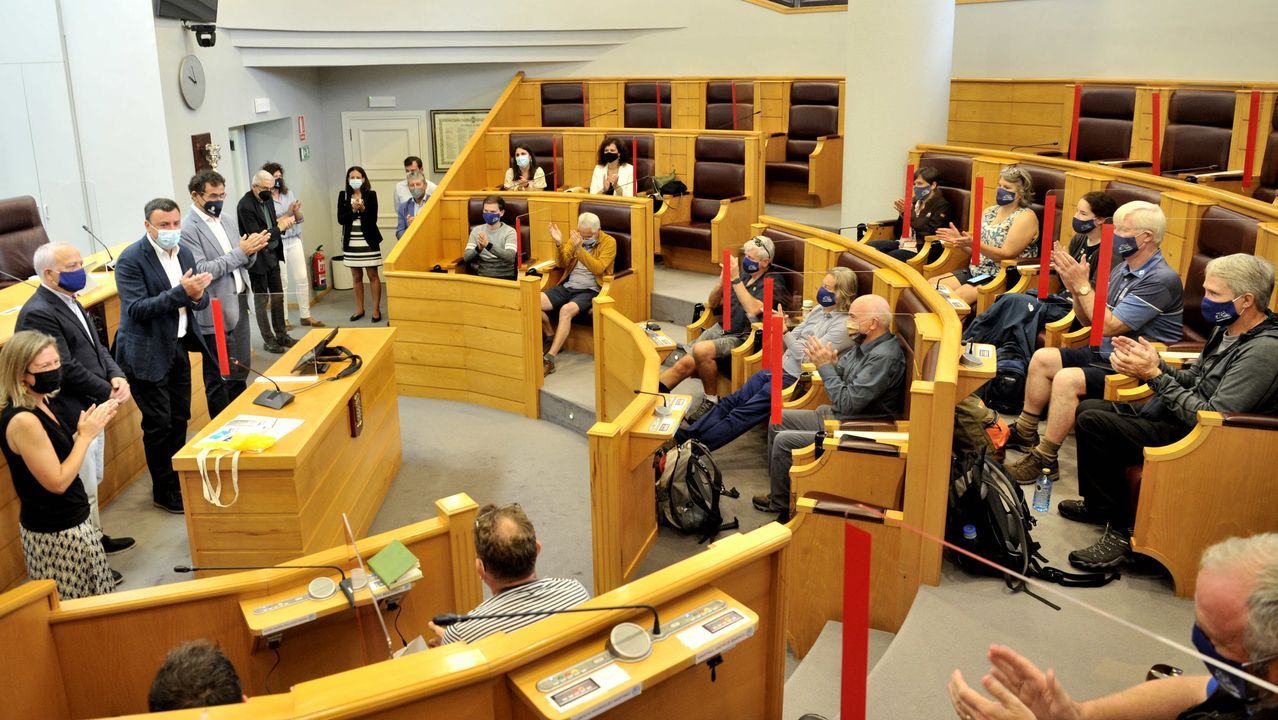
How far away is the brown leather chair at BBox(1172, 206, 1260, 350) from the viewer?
4254 millimetres

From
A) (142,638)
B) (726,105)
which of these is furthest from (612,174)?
(142,638)

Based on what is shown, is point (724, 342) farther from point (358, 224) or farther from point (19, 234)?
point (19, 234)

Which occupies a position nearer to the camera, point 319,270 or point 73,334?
point 73,334

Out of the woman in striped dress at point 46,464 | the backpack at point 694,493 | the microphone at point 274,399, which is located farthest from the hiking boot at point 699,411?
the woman in striped dress at point 46,464

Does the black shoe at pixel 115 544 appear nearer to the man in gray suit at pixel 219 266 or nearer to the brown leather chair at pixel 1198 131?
the man in gray suit at pixel 219 266

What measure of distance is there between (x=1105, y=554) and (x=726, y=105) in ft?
22.0

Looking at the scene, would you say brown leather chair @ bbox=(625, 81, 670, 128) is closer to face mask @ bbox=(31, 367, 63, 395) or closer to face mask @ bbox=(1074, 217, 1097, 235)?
face mask @ bbox=(1074, 217, 1097, 235)

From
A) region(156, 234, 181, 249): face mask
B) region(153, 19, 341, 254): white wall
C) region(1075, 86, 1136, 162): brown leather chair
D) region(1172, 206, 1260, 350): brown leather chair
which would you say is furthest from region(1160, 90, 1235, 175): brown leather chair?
region(153, 19, 341, 254): white wall

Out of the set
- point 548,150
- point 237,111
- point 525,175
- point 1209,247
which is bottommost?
point 1209,247

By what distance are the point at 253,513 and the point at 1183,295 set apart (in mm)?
3951

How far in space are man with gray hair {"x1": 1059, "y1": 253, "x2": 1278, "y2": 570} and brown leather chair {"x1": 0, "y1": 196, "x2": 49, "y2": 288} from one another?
5.97 meters

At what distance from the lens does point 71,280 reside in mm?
4145

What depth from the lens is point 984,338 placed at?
4.99 m

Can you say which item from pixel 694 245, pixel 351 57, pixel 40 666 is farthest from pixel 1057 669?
pixel 351 57
